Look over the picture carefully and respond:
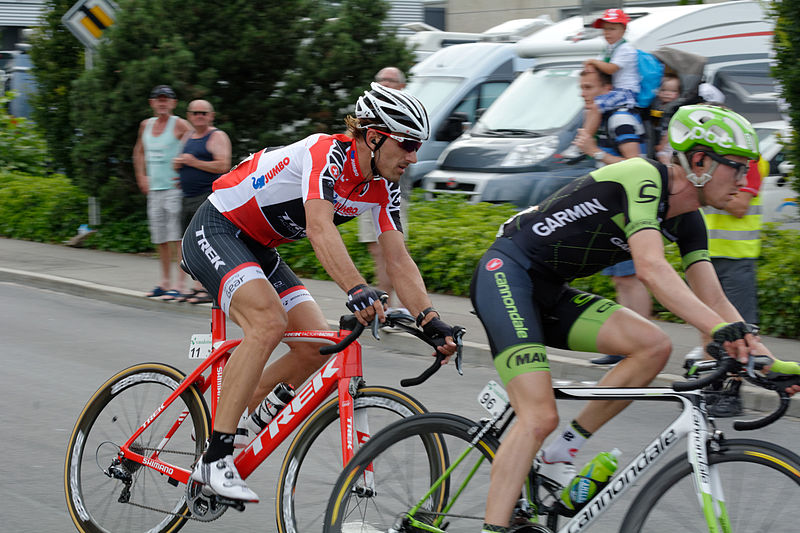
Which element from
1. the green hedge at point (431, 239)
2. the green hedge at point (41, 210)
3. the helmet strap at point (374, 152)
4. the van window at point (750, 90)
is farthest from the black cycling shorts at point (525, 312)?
the green hedge at point (41, 210)

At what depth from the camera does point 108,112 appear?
48.8ft

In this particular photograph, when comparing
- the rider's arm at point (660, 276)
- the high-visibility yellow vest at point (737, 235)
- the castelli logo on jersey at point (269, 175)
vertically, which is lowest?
the high-visibility yellow vest at point (737, 235)

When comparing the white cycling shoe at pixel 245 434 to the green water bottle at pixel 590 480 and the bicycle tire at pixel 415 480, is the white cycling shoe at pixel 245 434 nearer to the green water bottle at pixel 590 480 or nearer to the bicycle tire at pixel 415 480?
the bicycle tire at pixel 415 480

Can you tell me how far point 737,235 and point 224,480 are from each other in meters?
4.17

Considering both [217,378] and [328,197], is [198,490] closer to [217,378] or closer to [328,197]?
[217,378]

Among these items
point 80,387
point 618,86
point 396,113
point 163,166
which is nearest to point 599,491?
point 396,113

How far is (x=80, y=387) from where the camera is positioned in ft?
26.3

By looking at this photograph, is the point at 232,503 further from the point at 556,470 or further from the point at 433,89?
the point at 433,89

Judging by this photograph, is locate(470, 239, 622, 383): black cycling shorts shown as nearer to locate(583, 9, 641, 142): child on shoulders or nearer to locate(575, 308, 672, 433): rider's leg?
locate(575, 308, 672, 433): rider's leg

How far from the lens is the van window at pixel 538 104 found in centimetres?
1383

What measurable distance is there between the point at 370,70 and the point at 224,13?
208 cm

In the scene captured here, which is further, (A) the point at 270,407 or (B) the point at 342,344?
(A) the point at 270,407

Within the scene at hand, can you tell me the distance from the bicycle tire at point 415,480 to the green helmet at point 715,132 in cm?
125

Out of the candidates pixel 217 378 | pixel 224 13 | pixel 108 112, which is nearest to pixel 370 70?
pixel 224 13
